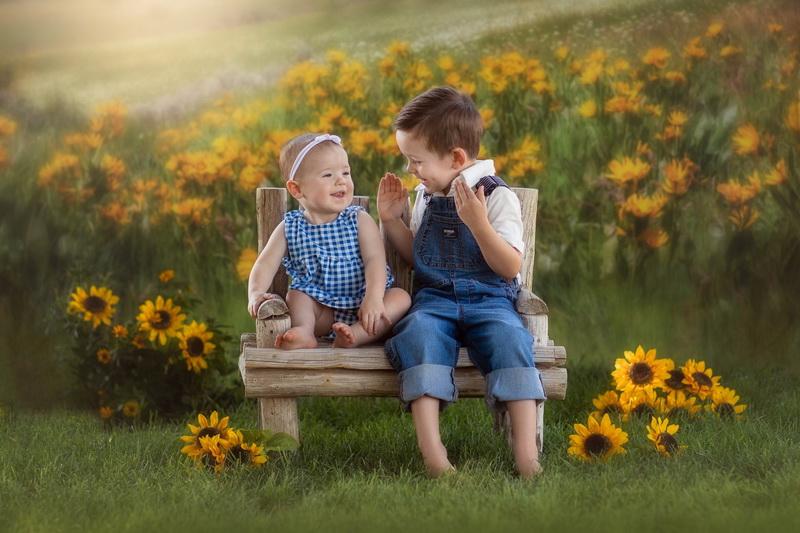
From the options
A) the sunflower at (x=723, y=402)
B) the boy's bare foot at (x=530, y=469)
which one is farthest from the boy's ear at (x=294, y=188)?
the sunflower at (x=723, y=402)

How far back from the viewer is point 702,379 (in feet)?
13.8

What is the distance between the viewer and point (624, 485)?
3375 millimetres

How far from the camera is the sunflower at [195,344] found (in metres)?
4.38

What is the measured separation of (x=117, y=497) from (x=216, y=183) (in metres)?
1.96

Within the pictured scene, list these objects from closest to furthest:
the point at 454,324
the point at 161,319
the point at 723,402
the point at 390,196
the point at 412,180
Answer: the point at 454,324 < the point at 390,196 < the point at 723,402 < the point at 161,319 < the point at 412,180

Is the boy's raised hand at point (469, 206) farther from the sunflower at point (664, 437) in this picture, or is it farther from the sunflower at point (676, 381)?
the sunflower at point (676, 381)

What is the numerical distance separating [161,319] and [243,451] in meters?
0.98

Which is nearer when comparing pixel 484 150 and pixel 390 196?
pixel 390 196

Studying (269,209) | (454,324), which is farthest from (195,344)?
(454,324)

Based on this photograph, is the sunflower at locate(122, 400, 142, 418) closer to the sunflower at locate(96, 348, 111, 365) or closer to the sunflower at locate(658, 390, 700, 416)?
the sunflower at locate(96, 348, 111, 365)

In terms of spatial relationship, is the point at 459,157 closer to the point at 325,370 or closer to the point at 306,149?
the point at 306,149

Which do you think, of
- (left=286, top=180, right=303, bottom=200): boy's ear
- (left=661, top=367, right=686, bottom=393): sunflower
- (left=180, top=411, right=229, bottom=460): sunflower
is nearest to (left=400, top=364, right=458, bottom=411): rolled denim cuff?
(left=180, top=411, right=229, bottom=460): sunflower

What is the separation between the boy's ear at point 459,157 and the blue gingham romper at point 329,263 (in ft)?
1.16

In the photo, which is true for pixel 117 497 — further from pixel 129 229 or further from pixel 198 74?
pixel 198 74
